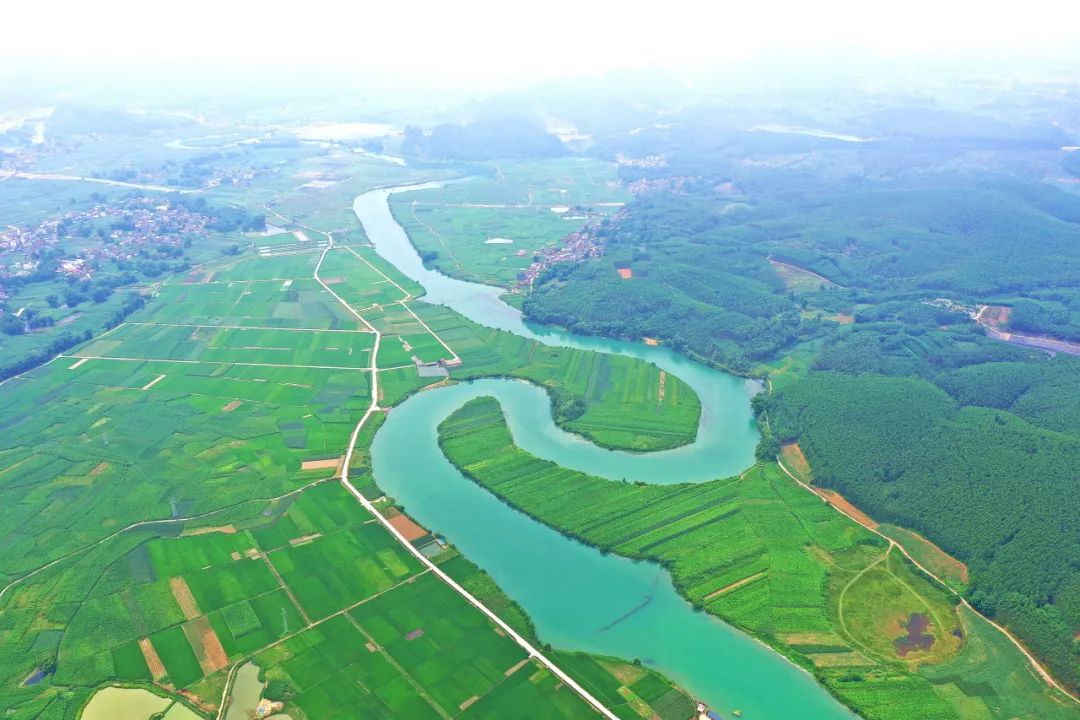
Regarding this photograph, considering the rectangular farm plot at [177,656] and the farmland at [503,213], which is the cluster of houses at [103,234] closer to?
the farmland at [503,213]

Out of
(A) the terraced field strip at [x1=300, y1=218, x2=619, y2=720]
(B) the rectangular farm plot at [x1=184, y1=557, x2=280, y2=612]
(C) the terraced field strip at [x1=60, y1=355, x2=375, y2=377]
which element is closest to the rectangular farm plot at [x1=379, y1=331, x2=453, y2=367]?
(A) the terraced field strip at [x1=300, y1=218, x2=619, y2=720]

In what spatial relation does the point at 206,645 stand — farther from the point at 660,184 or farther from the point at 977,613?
the point at 660,184

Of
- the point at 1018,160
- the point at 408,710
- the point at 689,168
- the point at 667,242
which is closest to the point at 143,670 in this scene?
the point at 408,710

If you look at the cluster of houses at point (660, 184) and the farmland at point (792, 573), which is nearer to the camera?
the farmland at point (792, 573)

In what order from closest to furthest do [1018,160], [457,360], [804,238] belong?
[457,360], [804,238], [1018,160]

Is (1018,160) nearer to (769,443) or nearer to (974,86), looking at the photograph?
(974,86)

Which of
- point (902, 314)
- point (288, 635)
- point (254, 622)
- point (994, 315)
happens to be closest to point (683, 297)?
point (902, 314)

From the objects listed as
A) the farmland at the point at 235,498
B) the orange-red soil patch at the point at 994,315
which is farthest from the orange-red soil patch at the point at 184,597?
the orange-red soil patch at the point at 994,315

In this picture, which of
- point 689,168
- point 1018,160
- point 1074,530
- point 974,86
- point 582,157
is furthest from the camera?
point 974,86
